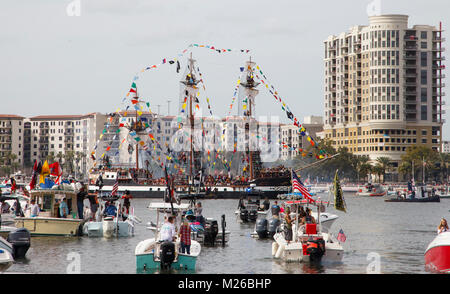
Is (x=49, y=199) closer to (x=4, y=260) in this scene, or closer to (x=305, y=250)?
(x=4, y=260)

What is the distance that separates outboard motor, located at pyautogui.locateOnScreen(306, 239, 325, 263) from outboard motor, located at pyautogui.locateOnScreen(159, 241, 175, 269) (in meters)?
6.91

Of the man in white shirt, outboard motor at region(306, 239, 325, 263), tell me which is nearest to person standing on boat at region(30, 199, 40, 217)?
the man in white shirt

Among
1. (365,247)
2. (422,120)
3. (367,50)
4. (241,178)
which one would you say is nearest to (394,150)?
(422,120)

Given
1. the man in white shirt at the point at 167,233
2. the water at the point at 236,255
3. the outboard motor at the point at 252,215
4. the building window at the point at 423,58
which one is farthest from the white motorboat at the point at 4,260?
the building window at the point at 423,58

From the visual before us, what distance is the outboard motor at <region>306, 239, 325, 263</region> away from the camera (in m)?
33.3

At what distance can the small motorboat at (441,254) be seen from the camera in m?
30.6

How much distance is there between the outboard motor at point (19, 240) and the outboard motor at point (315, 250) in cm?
1336

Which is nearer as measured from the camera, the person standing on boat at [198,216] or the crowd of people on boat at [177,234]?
the crowd of people on boat at [177,234]

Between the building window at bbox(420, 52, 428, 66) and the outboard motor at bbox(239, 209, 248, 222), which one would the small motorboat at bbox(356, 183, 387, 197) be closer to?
the building window at bbox(420, 52, 428, 66)

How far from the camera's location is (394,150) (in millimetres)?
185500

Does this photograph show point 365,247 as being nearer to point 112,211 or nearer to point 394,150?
point 112,211

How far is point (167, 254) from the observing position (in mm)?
29703

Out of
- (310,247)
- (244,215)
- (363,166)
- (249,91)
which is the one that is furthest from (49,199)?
(363,166)

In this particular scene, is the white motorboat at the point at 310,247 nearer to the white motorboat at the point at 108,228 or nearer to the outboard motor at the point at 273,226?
the outboard motor at the point at 273,226
